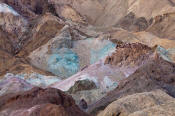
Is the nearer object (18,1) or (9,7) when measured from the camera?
(9,7)

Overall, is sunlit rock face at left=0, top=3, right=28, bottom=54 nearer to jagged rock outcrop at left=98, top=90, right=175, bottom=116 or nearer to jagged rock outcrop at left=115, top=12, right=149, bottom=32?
jagged rock outcrop at left=115, top=12, right=149, bottom=32

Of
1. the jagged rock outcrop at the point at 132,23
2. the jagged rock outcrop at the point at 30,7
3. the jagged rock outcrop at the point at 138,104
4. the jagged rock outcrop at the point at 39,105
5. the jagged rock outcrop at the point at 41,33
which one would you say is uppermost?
the jagged rock outcrop at the point at 138,104

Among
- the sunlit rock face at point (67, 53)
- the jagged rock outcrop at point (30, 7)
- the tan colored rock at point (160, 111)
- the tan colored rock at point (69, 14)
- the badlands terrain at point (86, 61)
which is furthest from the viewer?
the tan colored rock at point (69, 14)

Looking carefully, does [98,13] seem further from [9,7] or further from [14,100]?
[14,100]

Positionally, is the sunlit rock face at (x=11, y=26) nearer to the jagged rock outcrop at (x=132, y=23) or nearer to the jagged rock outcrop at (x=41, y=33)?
the jagged rock outcrop at (x=41, y=33)

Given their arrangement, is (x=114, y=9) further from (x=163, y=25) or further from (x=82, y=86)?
(x=82, y=86)

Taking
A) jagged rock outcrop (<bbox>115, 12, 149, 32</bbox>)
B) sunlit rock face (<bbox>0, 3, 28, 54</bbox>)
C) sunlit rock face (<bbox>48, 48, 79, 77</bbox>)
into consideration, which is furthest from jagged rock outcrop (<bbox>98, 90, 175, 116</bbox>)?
jagged rock outcrop (<bbox>115, 12, 149, 32</bbox>)

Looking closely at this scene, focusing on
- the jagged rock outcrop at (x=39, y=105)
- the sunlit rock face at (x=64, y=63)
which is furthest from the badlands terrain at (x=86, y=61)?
the sunlit rock face at (x=64, y=63)

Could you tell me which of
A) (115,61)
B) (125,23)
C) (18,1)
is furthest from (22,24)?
(125,23)
